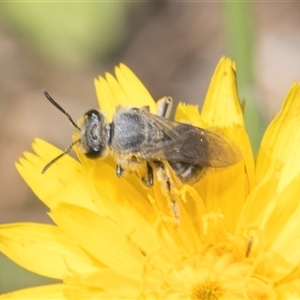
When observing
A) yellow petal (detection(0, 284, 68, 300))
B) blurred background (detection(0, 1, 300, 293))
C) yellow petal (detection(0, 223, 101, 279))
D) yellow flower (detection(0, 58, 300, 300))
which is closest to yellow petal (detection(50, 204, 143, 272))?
yellow flower (detection(0, 58, 300, 300))

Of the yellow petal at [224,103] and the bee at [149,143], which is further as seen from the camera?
the yellow petal at [224,103]

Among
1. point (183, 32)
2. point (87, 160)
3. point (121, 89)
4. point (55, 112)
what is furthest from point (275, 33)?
point (87, 160)

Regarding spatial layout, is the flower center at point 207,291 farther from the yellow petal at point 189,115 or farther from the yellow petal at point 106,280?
the yellow petal at point 189,115

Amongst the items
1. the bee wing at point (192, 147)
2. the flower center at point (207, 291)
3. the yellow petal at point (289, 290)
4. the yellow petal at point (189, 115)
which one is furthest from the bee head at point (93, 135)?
the yellow petal at point (289, 290)

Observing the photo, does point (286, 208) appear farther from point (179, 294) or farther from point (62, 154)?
point (62, 154)

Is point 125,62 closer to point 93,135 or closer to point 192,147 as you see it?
point 93,135

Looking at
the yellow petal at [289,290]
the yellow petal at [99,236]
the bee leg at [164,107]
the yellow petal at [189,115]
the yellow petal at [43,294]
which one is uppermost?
the bee leg at [164,107]

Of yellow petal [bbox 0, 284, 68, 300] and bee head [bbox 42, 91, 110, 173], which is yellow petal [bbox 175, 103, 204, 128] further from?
yellow petal [bbox 0, 284, 68, 300]

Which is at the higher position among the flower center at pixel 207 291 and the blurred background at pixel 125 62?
the blurred background at pixel 125 62

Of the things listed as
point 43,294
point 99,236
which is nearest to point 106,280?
point 99,236
